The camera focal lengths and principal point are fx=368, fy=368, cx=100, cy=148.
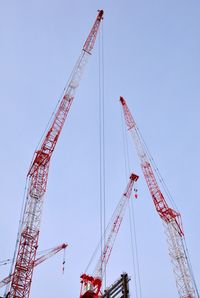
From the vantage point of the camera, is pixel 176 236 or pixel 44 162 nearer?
pixel 44 162

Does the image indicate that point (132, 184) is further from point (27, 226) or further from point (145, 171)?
point (27, 226)

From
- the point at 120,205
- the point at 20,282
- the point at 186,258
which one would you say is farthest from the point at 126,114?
the point at 20,282

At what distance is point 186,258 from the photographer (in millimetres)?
76562

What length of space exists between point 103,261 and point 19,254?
133 ft

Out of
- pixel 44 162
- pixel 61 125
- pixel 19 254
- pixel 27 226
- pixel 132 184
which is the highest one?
pixel 132 184

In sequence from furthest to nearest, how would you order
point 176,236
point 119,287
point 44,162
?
point 176,236 → point 44,162 → point 119,287

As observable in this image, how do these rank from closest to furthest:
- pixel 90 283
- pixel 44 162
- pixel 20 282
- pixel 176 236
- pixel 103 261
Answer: pixel 20 282, pixel 44 162, pixel 176 236, pixel 90 283, pixel 103 261

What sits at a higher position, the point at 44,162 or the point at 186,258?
the point at 44,162

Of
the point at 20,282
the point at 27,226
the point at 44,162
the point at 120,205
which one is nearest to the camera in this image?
the point at 20,282

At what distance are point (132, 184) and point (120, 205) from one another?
711 centimetres

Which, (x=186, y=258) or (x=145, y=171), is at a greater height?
(x=145, y=171)

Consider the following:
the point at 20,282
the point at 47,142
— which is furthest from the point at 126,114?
the point at 20,282

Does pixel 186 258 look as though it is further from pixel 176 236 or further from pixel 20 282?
pixel 20 282

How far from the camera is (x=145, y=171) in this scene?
298 feet
